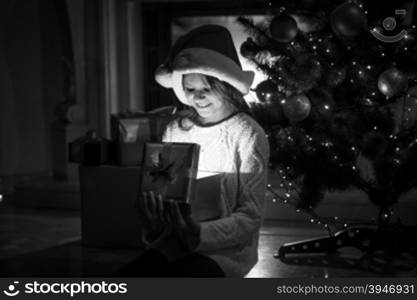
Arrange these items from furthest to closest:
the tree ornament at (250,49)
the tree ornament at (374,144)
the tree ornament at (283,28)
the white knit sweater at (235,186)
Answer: the tree ornament at (250,49), the tree ornament at (374,144), the tree ornament at (283,28), the white knit sweater at (235,186)

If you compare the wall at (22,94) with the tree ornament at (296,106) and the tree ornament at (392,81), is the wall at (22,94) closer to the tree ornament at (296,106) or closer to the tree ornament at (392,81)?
the tree ornament at (296,106)

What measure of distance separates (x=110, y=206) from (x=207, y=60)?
6.21 ft

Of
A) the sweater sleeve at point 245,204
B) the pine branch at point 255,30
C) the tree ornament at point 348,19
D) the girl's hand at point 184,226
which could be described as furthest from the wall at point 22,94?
the girl's hand at point 184,226

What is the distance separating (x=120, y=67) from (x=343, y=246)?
269 centimetres

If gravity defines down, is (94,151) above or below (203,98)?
below

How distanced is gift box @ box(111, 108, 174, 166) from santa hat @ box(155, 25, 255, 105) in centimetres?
153

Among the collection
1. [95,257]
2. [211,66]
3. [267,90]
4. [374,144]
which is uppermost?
[211,66]

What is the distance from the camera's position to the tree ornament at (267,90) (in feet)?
11.3

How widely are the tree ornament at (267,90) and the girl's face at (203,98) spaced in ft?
3.18

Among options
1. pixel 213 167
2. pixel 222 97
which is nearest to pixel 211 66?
pixel 222 97

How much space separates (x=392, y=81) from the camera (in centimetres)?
316

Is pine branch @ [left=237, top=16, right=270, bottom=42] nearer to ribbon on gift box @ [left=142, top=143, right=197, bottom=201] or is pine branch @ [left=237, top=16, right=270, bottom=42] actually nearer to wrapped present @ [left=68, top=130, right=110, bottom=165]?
wrapped present @ [left=68, top=130, right=110, bottom=165]

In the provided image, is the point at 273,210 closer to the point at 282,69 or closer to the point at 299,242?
the point at 299,242

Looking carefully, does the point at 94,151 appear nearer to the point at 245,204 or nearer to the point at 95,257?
the point at 95,257
